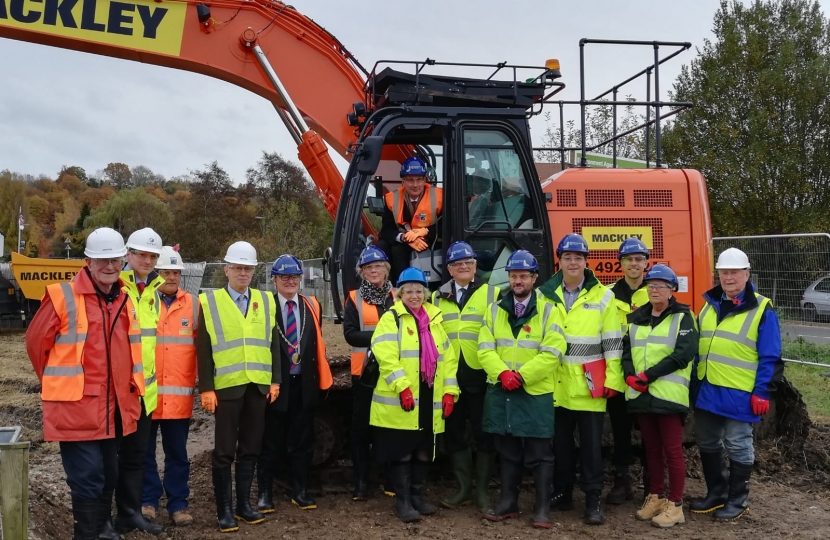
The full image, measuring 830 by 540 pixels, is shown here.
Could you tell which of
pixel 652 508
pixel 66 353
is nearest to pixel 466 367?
pixel 652 508

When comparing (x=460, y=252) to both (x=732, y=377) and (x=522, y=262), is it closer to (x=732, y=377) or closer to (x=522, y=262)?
(x=522, y=262)

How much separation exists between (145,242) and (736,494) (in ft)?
14.5

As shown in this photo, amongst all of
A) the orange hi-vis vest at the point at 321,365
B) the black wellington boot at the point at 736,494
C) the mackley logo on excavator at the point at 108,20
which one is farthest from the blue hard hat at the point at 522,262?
the mackley logo on excavator at the point at 108,20

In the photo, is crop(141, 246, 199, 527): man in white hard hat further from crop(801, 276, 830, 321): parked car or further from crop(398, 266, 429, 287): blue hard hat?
crop(801, 276, 830, 321): parked car

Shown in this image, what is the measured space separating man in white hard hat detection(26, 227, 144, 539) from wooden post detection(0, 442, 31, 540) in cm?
59

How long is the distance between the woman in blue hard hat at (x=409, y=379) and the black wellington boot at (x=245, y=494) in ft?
2.93

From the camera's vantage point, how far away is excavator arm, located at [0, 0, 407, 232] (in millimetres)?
6617

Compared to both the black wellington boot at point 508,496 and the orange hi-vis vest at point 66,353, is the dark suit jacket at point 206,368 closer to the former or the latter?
the orange hi-vis vest at point 66,353

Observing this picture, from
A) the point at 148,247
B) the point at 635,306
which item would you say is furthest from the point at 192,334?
the point at 635,306

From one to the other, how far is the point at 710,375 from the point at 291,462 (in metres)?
3.05

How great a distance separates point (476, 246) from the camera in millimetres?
5863

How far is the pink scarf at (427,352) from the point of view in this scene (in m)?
5.31

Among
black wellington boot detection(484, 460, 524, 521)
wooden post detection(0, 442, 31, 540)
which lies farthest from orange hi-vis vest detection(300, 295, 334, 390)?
wooden post detection(0, 442, 31, 540)

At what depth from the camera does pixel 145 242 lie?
526cm
